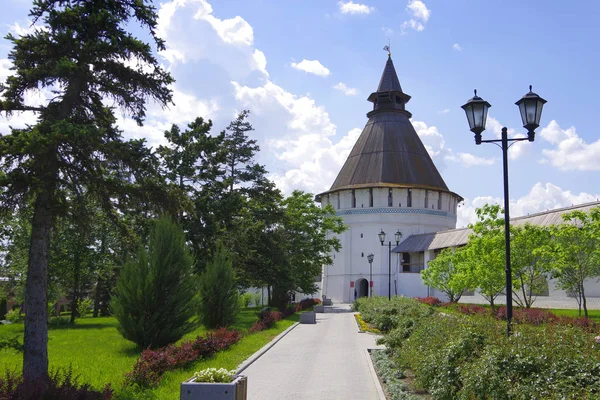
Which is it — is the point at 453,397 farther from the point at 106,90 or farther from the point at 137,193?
the point at 106,90

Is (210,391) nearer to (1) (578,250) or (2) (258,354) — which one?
(2) (258,354)

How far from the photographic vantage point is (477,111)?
1008cm

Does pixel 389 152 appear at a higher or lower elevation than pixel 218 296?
higher

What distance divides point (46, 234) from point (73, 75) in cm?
292

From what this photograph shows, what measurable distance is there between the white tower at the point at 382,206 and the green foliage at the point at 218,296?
29.7 meters

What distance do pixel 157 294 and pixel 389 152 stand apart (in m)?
42.0

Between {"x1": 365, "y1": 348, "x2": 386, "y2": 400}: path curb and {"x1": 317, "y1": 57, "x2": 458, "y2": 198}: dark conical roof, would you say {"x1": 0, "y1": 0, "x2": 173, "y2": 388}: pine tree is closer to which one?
{"x1": 365, "y1": 348, "x2": 386, "y2": 400}: path curb

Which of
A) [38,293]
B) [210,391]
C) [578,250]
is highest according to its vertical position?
[578,250]

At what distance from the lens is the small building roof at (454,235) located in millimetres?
30094

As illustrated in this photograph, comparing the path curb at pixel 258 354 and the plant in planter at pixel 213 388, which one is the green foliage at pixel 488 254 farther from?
the plant in planter at pixel 213 388

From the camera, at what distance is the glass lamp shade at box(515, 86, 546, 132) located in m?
9.74

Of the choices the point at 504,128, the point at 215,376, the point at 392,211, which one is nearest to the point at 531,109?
the point at 504,128

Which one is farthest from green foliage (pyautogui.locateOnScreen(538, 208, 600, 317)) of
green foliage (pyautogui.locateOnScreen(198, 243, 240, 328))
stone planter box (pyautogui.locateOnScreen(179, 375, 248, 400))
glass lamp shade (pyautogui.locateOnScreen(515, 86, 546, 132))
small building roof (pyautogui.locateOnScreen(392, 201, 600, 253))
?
stone planter box (pyautogui.locateOnScreen(179, 375, 248, 400))

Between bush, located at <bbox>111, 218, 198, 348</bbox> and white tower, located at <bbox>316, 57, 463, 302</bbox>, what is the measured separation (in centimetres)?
3511
